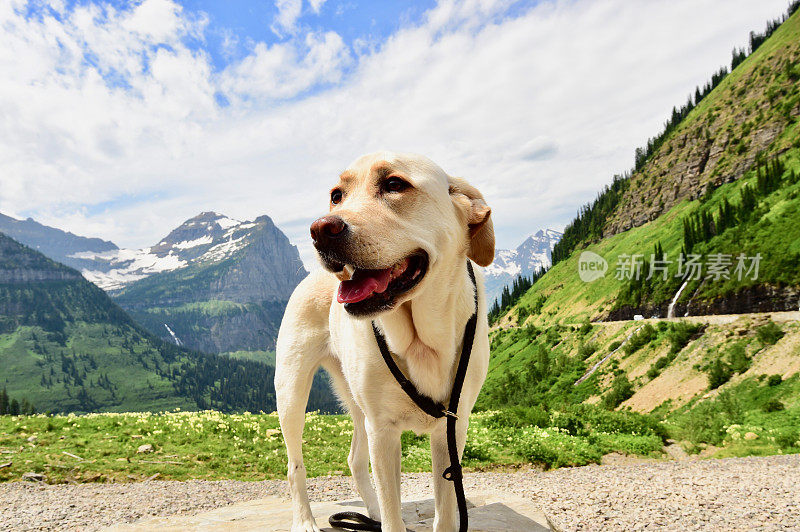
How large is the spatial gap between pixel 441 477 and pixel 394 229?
7.75 ft

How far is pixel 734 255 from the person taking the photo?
6981 centimetres

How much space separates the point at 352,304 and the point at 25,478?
40.0 ft

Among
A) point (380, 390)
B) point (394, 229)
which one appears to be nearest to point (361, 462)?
point (380, 390)

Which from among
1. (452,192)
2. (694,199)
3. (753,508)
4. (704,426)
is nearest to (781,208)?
(694,199)

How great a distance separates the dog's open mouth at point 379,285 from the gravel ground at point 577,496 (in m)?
5.60

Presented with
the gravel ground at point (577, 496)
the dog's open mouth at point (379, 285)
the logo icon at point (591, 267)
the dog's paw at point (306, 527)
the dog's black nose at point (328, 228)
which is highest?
the logo icon at point (591, 267)

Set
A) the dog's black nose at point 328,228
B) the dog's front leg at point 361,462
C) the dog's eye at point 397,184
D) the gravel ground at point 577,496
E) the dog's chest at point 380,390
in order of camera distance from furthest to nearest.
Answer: the gravel ground at point 577,496
the dog's front leg at point 361,462
the dog's chest at point 380,390
the dog's eye at point 397,184
the dog's black nose at point 328,228

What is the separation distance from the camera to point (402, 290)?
296 cm

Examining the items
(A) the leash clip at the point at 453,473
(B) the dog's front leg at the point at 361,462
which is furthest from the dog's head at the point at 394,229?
(B) the dog's front leg at the point at 361,462

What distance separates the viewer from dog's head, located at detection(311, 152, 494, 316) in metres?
2.77

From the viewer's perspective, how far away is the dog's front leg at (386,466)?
367 centimetres

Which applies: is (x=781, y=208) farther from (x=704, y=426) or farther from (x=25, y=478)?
(x=25, y=478)

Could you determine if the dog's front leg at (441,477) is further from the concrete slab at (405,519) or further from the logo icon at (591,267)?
the logo icon at (591,267)

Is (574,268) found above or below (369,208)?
above
